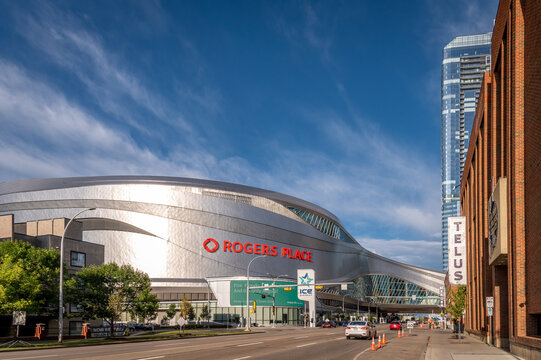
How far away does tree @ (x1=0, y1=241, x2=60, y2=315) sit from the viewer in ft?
131

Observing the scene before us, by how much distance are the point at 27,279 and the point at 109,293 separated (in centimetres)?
1207

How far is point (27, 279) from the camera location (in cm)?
4153

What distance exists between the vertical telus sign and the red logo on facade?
199 ft

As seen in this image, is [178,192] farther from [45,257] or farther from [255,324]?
[45,257]

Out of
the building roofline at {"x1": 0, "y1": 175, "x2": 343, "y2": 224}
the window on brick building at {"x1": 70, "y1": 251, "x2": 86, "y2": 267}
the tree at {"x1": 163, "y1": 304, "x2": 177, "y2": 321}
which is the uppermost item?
the building roofline at {"x1": 0, "y1": 175, "x2": 343, "y2": 224}

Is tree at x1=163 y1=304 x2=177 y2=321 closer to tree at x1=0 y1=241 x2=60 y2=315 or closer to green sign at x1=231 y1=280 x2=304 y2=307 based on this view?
green sign at x1=231 y1=280 x2=304 y2=307

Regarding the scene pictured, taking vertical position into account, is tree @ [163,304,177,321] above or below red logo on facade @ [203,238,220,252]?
below

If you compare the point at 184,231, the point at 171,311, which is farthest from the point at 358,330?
the point at 184,231

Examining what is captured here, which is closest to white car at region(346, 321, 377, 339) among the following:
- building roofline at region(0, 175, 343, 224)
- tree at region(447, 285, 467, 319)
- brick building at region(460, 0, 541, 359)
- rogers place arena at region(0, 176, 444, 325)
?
brick building at region(460, 0, 541, 359)

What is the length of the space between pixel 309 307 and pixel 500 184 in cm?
8383

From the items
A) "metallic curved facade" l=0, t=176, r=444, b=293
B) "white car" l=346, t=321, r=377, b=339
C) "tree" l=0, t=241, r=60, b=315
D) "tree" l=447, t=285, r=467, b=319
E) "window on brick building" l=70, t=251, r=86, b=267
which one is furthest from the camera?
"metallic curved facade" l=0, t=176, r=444, b=293

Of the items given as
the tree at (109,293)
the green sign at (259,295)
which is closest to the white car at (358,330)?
the tree at (109,293)

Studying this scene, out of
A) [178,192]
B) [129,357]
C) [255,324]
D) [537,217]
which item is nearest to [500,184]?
[537,217]

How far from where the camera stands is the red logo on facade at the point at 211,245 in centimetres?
10612
